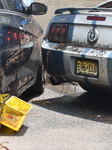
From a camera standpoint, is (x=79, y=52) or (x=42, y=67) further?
(x=42, y=67)

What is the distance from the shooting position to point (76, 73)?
18.8 ft

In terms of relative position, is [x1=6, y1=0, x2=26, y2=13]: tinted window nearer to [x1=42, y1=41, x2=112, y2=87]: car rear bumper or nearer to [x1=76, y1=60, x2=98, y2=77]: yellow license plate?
[x1=42, y1=41, x2=112, y2=87]: car rear bumper

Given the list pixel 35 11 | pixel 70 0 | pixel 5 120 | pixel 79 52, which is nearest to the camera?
pixel 5 120

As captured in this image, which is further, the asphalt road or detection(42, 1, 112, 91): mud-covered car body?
detection(42, 1, 112, 91): mud-covered car body

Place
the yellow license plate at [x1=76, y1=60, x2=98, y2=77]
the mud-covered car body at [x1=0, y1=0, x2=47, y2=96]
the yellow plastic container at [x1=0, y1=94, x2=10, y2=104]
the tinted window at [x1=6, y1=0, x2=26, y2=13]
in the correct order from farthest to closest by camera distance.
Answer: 1. the tinted window at [x1=6, y1=0, x2=26, y2=13]
2. the yellow license plate at [x1=76, y1=60, x2=98, y2=77]
3. the mud-covered car body at [x1=0, y1=0, x2=47, y2=96]
4. the yellow plastic container at [x1=0, y1=94, x2=10, y2=104]

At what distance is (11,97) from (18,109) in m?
0.16

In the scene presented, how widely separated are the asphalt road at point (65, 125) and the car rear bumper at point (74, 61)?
46 centimetres

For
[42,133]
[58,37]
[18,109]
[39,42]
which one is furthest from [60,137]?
[39,42]

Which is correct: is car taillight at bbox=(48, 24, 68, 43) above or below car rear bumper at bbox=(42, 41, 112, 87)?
above

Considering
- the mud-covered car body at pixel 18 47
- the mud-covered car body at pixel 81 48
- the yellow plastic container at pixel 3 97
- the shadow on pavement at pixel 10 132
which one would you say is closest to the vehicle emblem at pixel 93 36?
the mud-covered car body at pixel 81 48

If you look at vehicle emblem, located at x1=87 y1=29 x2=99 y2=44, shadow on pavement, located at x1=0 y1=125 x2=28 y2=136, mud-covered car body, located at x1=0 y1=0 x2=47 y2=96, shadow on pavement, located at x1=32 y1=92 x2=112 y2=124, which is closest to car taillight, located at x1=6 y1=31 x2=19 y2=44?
mud-covered car body, located at x1=0 y1=0 x2=47 y2=96

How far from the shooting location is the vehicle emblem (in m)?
5.63

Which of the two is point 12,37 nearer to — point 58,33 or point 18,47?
point 18,47

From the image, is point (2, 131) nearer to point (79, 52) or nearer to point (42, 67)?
point (79, 52)
